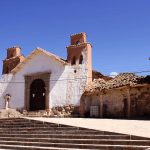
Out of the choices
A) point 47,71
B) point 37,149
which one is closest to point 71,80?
point 47,71

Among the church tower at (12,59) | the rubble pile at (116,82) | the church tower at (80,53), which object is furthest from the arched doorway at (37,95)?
the rubble pile at (116,82)

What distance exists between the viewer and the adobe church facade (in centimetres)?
2523

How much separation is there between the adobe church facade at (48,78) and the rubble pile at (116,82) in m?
0.65

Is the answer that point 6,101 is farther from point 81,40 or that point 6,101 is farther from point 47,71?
point 81,40

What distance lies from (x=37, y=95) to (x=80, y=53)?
493 cm

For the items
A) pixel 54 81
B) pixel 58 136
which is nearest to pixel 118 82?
pixel 54 81

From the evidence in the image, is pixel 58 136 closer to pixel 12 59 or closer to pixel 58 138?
pixel 58 138

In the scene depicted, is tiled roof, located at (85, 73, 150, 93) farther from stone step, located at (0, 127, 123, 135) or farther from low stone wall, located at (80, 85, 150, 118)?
stone step, located at (0, 127, 123, 135)

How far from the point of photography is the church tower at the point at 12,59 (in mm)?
29125

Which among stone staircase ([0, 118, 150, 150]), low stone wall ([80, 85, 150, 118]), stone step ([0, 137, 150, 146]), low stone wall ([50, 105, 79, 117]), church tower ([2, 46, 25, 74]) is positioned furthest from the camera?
church tower ([2, 46, 25, 74])

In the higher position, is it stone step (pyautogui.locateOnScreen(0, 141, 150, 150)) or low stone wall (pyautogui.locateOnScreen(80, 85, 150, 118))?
low stone wall (pyautogui.locateOnScreen(80, 85, 150, 118))

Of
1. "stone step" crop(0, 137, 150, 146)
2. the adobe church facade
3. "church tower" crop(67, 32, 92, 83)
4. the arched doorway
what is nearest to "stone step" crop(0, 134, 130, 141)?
"stone step" crop(0, 137, 150, 146)

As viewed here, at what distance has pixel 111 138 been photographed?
11195 millimetres

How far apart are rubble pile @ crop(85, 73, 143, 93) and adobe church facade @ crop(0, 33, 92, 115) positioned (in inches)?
25.5
